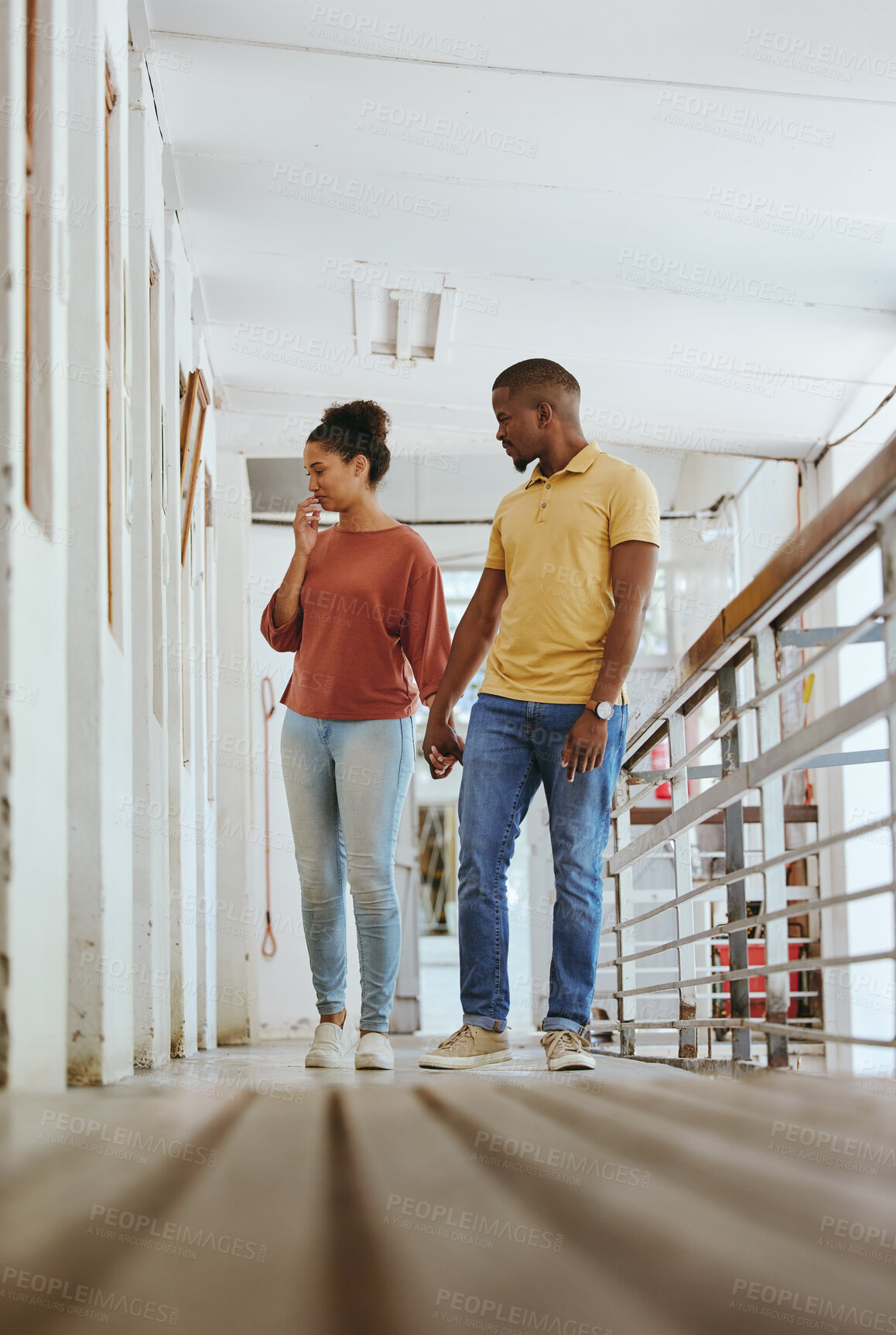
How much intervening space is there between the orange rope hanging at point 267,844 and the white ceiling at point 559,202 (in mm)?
1058

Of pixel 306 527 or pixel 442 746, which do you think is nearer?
pixel 442 746

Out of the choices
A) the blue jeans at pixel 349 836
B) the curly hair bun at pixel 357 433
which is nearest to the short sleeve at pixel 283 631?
the blue jeans at pixel 349 836

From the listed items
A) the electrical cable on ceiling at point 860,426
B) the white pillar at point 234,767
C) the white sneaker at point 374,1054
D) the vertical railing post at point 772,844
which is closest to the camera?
the vertical railing post at point 772,844

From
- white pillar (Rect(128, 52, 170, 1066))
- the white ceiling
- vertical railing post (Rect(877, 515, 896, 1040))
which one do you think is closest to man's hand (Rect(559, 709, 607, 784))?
white pillar (Rect(128, 52, 170, 1066))

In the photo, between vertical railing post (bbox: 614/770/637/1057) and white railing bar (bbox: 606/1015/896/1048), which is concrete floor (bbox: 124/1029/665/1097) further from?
vertical railing post (bbox: 614/770/637/1057)

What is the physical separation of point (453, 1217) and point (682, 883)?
1.66 metres

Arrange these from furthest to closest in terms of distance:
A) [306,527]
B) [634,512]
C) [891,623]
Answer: [306,527]
[634,512]
[891,623]

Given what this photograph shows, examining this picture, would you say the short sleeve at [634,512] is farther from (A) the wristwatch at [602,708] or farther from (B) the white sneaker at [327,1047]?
(B) the white sneaker at [327,1047]

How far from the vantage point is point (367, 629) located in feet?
8.25

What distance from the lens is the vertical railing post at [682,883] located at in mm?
2379

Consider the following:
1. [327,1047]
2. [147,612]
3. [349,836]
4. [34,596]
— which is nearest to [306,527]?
[147,612]

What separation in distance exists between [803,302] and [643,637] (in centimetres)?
318

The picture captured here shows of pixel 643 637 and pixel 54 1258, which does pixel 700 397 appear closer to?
pixel 643 637

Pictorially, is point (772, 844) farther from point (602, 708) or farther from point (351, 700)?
point (351, 700)
